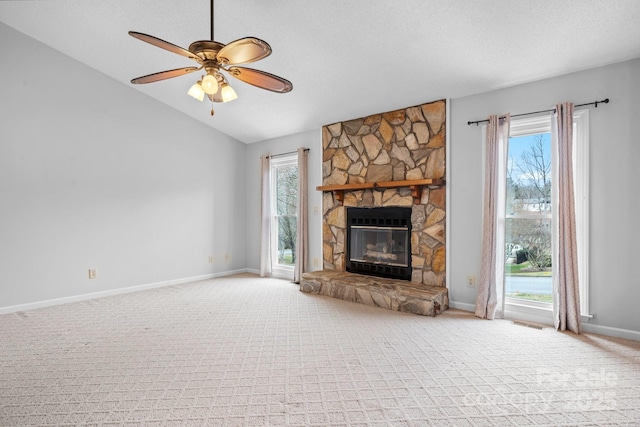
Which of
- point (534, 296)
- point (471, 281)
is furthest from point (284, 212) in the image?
point (534, 296)

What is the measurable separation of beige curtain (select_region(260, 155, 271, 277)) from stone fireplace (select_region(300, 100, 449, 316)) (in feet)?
3.92

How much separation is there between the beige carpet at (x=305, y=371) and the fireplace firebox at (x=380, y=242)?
2.82 feet

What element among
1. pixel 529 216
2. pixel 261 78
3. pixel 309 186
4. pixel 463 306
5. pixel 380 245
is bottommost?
pixel 463 306

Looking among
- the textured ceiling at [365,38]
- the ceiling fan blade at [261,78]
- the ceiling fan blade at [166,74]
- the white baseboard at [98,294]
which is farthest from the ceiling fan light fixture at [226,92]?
the white baseboard at [98,294]

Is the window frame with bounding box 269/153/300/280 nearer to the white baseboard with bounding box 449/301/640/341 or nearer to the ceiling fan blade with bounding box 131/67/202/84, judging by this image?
the white baseboard with bounding box 449/301/640/341

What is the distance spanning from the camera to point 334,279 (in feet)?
14.7

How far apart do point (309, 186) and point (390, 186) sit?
5.07ft

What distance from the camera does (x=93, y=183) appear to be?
175 inches

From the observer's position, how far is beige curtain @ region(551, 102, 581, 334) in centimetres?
312

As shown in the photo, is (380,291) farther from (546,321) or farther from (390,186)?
(546,321)

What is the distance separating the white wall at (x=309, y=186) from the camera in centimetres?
530

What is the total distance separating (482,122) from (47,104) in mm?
5074

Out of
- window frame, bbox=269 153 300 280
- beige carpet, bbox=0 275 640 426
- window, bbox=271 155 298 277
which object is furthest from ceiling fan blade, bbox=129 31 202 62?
window frame, bbox=269 153 300 280

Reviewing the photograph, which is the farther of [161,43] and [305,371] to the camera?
[305,371]
